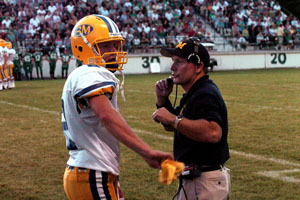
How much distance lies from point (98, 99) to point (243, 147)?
5297mm

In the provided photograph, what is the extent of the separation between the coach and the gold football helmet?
403 mm

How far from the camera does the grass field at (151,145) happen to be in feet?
18.7

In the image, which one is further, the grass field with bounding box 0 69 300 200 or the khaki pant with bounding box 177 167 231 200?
the grass field with bounding box 0 69 300 200

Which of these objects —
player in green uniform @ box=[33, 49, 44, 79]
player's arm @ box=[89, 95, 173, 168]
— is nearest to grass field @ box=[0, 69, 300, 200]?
player's arm @ box=[89, 95, 173, 168]

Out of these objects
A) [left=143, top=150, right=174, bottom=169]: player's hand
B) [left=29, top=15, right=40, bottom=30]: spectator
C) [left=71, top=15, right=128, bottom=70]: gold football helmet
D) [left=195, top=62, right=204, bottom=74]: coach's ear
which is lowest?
[left=143, top=150, right=174, bottom=169]: player's hand

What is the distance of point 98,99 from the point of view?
8.85 feet

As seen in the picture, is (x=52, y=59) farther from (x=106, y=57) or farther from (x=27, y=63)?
(x=106, y=57)

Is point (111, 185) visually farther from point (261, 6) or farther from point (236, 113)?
point (261, 6)

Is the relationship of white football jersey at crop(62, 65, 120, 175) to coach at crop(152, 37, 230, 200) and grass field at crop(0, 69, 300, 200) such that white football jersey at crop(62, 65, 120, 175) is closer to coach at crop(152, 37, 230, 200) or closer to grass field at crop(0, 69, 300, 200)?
coach at crop(152, 37, 230, 200)

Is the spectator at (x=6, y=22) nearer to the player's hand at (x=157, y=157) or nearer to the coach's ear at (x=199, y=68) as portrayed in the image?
the coach's ear at (x=199, y=68)

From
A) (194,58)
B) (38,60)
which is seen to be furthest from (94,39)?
(38,60)

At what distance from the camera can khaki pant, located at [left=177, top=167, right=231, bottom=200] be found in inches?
128

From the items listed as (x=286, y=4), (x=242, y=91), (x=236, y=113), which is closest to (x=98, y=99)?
(x=236, y=113)

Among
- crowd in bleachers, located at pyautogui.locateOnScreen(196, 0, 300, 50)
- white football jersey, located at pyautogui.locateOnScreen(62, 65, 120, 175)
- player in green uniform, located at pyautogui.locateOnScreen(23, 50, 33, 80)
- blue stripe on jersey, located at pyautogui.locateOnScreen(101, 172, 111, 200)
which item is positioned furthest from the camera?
crowd in bleachers, located at pyautogui.locateOnScreen(196, 0, 300, 50)
